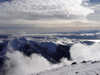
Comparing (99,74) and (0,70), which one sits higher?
(99,74)

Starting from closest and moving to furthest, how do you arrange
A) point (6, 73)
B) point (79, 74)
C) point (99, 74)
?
point (99, 74), point (79, 74), point (6, 73)

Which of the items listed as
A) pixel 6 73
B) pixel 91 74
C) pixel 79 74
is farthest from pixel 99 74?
pixel 6 73

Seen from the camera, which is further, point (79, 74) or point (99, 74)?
point (79, 74)

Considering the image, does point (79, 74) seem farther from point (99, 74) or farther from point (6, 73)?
point (6, 73)

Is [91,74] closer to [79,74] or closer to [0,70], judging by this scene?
[79,74]

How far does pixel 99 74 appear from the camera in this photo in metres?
16.2

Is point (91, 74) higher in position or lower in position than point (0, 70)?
higher

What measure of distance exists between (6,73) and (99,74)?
7847 inches

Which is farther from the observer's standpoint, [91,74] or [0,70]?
[0,70]

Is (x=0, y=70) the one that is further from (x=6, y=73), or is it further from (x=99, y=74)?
(x=99, y=74)

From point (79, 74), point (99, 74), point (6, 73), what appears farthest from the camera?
point (6, 73)

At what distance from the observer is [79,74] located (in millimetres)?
17469

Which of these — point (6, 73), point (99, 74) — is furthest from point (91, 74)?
point (6, 73)

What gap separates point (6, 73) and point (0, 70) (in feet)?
49.2
